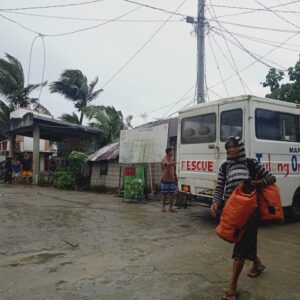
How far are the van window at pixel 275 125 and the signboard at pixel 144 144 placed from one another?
3.90 metres

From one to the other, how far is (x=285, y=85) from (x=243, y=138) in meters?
7.73

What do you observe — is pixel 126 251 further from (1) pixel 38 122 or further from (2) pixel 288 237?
(1) pixel 38 122

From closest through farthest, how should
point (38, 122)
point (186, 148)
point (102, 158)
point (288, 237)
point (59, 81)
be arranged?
point (288, 237), point (186, 148), point (102, 158), point (38, 122), point (59, 81)

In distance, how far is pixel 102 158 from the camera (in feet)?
Result: 48.8

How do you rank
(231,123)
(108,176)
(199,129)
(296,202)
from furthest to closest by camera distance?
(108,176), (296,202), (199,129), (231,123)

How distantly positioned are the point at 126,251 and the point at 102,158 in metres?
9.63

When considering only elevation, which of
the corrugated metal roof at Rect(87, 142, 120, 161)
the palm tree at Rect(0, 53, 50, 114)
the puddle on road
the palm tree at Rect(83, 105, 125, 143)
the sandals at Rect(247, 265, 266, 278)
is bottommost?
the puddle on road

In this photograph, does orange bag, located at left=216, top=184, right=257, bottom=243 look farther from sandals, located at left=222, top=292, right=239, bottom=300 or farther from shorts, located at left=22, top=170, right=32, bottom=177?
shorts, located at left=22, top=170, right=32, bottom=177

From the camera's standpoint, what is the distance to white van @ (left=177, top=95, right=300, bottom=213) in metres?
7.03

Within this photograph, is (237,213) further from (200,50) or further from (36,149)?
(36,149)

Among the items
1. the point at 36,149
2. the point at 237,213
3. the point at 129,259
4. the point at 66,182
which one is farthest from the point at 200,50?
the point at 36,149

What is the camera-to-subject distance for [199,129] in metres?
7.91

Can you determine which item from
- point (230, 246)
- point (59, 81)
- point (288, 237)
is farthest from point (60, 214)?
point (59, 81)

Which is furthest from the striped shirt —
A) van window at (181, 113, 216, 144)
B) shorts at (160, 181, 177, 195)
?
shorts at (160, 181, 177, 195)
